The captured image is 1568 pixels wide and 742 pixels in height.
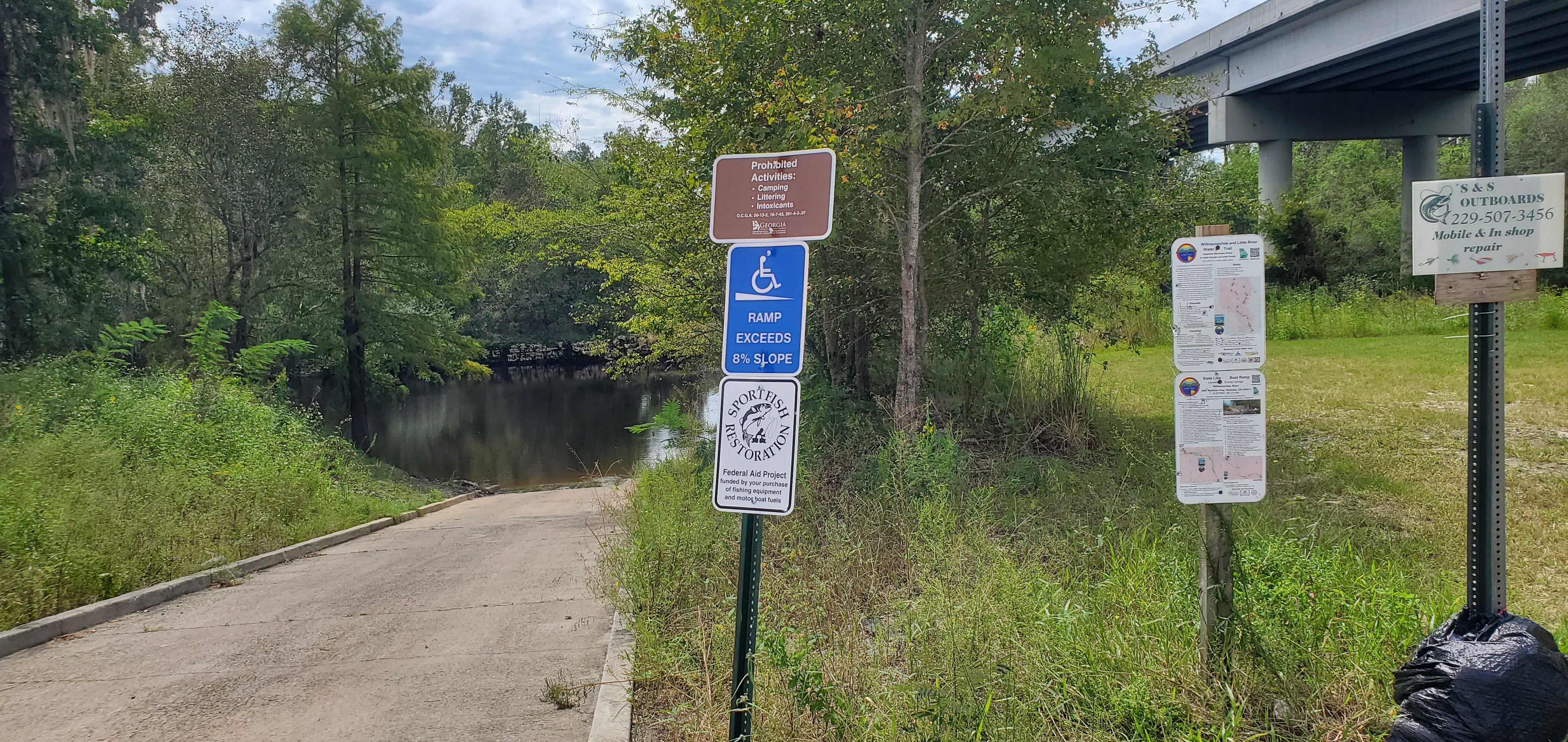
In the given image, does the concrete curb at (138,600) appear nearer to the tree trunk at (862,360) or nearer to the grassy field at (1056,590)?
the grassy field at (1056,590)

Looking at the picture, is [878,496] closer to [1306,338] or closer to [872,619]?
[872,619]

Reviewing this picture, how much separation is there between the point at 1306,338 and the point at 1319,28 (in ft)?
23.2

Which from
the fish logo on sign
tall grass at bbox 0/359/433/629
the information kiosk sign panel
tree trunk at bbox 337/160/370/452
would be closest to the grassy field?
the information kiosk sign panel

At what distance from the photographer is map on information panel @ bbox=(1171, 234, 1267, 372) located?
3.88m

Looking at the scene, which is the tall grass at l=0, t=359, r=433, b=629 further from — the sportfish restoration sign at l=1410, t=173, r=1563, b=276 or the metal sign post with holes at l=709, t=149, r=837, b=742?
the sportfish restoration sign at l=1410, t=173, r=1563, b=276

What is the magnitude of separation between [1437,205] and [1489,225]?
0.19 metres

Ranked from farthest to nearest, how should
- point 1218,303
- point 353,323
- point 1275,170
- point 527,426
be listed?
point 527,426 < point 1275,170 < point 353,323 < point 1218,303

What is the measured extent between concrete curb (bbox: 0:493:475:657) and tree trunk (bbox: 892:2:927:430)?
621 centimetres

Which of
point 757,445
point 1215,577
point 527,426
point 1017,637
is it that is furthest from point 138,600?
point 527,426

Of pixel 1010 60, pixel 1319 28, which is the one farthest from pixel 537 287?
pixel 1010 60

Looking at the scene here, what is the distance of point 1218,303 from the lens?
3908 mm

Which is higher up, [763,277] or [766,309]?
[763,277]

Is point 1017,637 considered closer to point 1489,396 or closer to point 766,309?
point 766,309

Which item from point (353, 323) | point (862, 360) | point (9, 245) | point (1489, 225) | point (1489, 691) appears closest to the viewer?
point (1489, 691)
